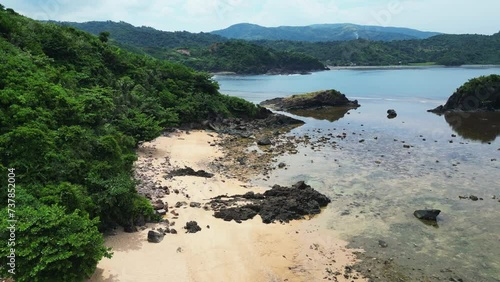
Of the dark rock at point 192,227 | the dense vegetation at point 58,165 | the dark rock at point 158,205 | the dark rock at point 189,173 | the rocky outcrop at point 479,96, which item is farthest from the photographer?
the rocky outcrop at point 479,96

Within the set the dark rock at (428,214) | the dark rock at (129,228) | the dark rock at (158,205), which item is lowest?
the dark rock at (428,214)

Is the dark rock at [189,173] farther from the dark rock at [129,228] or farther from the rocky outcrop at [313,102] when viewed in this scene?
the rocky outcrop at [313,102]

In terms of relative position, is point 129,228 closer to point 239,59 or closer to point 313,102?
point 313,102

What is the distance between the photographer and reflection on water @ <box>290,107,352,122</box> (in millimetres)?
64125

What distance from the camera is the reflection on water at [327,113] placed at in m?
64.1

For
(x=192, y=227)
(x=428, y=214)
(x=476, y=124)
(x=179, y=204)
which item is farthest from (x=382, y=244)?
(x=476, y=124)

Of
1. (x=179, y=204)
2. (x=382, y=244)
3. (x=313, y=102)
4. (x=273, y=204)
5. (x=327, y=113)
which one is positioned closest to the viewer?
(x=382, y=244)

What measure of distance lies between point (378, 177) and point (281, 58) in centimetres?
14255

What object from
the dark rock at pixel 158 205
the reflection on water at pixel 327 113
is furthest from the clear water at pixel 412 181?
the dark rock at pixel 158 205

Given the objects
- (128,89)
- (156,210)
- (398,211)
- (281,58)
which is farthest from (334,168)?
(281,58)

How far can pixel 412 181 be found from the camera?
29938mm

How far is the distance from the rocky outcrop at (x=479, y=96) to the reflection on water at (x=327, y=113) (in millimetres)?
16674

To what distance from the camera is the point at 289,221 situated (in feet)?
72.0

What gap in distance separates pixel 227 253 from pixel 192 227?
2.82m
